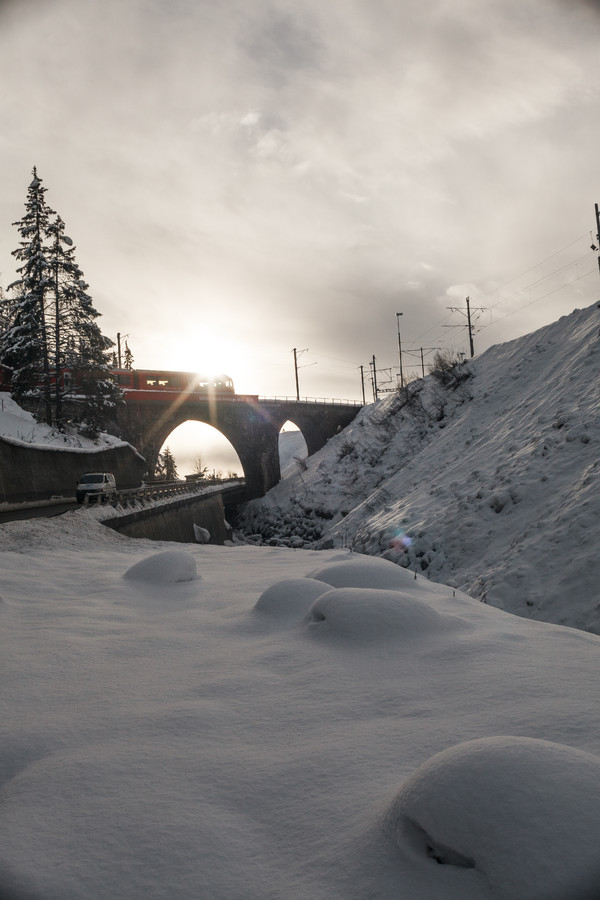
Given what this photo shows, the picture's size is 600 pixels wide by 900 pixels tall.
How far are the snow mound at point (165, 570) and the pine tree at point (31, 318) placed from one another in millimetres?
23629

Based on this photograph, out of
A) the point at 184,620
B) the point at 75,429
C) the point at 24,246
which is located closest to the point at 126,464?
the point at 75,429

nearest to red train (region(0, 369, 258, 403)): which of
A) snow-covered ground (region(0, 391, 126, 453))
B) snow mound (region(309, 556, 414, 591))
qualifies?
snow-covered ground (region(0, 391, 126, 453))

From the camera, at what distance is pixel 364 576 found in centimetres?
625

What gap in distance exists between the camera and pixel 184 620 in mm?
5410

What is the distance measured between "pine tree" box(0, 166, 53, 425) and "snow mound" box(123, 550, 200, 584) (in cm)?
2363

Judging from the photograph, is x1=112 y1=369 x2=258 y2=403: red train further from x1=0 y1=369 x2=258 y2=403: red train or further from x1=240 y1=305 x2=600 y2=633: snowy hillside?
x1=240 y1=305 x2=600 y2=633: snowy hillside

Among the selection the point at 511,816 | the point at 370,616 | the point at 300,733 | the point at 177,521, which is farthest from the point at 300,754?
the point at 177,521

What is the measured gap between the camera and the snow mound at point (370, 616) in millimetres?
4352

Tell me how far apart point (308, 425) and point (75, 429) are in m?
23.4

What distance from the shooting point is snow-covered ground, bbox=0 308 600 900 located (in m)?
1.79

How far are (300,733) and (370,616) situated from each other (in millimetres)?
1740

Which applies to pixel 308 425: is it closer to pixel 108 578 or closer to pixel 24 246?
pixel 24 246

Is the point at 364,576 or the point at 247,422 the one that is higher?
the point at 247,422

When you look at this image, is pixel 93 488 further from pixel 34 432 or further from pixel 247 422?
pixel 247 422
